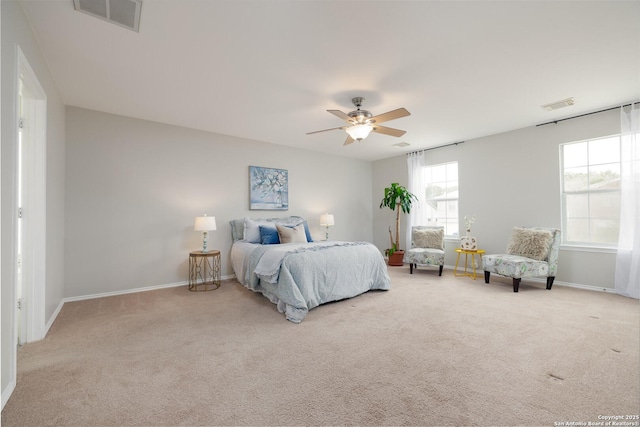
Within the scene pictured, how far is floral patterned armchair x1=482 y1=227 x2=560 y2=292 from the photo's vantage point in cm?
390

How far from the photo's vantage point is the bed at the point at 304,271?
3.08m

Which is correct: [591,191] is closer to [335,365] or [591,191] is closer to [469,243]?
[469,243]

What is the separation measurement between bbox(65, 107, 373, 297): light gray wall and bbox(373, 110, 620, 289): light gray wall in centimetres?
369

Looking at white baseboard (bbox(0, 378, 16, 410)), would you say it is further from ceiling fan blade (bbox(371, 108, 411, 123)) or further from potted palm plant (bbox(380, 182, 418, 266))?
potted palm plant (bbox(380, 182, 418, 266))

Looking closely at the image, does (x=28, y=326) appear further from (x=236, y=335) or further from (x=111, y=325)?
(x=236, y=335)

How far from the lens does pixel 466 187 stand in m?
5.39

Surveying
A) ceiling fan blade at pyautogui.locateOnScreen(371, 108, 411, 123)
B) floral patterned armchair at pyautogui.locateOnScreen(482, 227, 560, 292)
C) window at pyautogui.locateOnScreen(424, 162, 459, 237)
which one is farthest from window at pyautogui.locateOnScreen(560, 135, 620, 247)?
ceiling fan blade at pyautogui.locateOnScreen(371, 108, 411, 123)

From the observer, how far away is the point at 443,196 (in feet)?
19.3

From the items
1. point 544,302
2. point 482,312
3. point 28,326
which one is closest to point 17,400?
point 28,326

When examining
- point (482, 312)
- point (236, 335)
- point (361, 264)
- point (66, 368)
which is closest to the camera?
point (66, 368)

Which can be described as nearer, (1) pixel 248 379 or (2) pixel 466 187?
(1) pixel 248 379

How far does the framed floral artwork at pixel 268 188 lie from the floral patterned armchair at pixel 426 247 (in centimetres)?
268

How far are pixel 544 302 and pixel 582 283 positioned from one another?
1278mm

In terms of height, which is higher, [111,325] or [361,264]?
[361,264]
